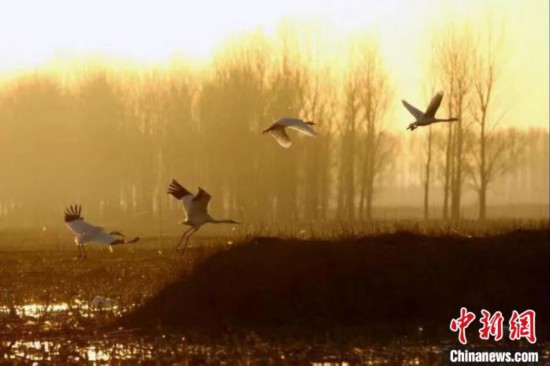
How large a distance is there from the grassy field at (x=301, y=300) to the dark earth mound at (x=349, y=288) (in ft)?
0.07

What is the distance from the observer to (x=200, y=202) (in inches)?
843

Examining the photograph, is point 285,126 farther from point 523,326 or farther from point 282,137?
point 523,326

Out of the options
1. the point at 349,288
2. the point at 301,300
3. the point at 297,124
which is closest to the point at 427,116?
the point at 297,124

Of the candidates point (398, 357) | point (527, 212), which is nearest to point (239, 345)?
point (398, 357)

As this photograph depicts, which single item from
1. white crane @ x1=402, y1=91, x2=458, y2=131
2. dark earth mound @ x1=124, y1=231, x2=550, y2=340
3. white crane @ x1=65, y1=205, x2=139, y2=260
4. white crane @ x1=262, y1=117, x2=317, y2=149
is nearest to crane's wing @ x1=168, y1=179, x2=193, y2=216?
dark earth mound @ x1=124, y1=231, x2=550, y2=340

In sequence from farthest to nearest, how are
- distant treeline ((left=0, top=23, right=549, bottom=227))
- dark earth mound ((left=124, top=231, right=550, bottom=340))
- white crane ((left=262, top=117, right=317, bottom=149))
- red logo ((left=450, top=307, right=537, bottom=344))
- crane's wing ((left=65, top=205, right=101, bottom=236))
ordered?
distant treeline ((left=0, top=23, right=549, bottom=227)) < crane's wing ((left=65, top=205, right=101, bottom=236)) < white crane ((left=262, top=117, right=317, bottom=149)) < dark earth mound ((left=124, top=231, right=550, bottom=340)) < red logo ((left=450, top=307, right=537, bottom=344))

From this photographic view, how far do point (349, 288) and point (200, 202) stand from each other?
11.8ft

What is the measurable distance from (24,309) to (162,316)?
3068mm

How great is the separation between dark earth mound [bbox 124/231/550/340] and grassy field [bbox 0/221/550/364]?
0.07 feet

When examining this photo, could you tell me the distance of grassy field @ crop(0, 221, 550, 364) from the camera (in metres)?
17.0

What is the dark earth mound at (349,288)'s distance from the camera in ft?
63.2

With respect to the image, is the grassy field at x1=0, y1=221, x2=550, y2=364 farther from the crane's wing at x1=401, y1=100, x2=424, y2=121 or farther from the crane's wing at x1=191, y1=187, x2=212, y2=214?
the crane's wing at x1=401, y1=100, x2=424, y2=121

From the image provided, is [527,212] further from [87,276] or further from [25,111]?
[87,276]

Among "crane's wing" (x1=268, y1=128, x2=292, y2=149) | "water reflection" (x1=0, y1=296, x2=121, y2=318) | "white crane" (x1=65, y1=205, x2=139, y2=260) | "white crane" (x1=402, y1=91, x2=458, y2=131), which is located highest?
"white crane" (x1=402, y1=91, x2=458, y2=131)
